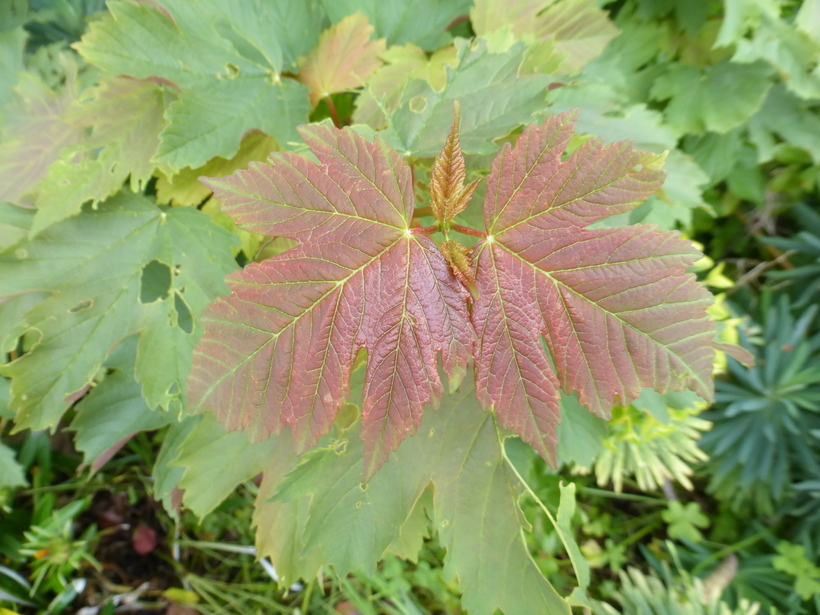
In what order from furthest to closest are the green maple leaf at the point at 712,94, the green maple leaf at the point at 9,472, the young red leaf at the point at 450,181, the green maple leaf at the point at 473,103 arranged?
the green maple leaf at the point at 712,94 < the green maple leaf at the point at 9,472 < the green maple leaf at the point at 473,103 < the young red leaf at the point at 450,181

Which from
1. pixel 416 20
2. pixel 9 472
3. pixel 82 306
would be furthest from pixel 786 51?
pixel 9 472

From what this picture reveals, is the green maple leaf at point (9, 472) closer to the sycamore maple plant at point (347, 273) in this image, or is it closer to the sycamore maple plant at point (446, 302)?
the sycamore maple plant at point (347, 273)

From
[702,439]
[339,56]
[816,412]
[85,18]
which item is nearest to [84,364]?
[339,56]

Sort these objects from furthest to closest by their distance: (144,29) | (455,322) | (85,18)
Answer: (85,18) < (144,29) < (455,322)

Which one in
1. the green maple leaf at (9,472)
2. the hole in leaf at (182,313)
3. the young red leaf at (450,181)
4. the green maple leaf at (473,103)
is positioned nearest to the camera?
the young red leaf at (450,181)

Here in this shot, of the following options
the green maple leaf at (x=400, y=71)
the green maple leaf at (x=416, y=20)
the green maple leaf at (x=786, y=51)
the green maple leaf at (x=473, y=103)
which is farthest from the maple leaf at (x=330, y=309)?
the green maple leaf at (x=786, y=51)

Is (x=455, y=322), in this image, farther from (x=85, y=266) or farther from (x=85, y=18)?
(x=85, y=18)

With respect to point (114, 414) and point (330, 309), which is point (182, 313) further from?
point (330, 309)
